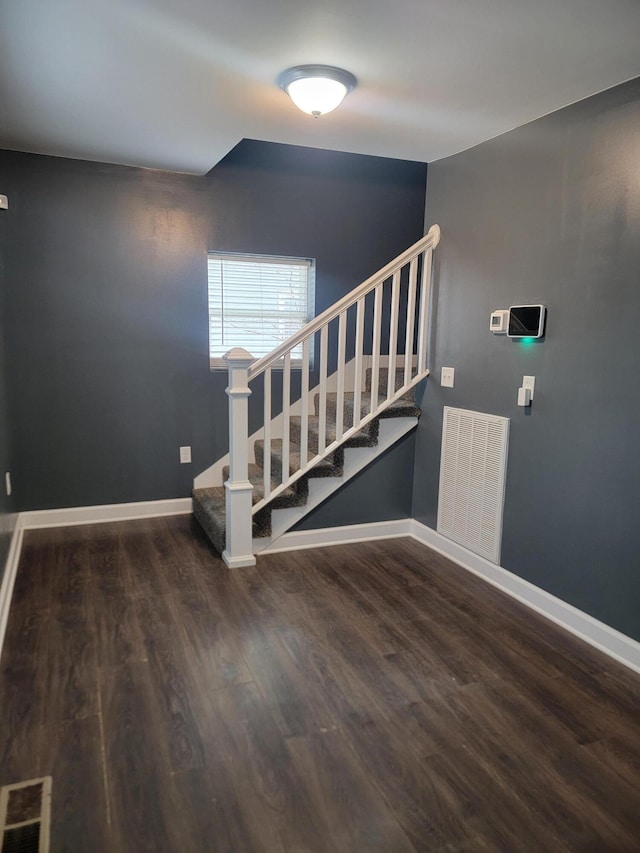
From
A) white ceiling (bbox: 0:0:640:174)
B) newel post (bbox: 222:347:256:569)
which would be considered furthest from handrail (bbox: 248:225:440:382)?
white ceiling (bbox: 0:0:640:174)

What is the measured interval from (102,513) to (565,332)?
317 centimetres

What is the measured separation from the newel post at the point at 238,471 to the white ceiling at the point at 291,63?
49.9 inches

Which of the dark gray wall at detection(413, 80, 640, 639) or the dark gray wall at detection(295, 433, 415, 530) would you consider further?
the dark gray wall at detection(295, 433, 415, 530)

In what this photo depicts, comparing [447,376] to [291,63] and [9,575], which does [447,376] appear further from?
[9,575]

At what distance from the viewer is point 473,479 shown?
3.31m

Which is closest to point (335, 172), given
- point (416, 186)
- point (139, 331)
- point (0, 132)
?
point (416, 186)

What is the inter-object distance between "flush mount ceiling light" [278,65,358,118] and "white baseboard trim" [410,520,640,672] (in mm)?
2497

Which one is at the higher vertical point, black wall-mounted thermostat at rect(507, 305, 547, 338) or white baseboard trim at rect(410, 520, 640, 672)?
black wall-mounted thermostat at rect(507, 305, 547, 338)

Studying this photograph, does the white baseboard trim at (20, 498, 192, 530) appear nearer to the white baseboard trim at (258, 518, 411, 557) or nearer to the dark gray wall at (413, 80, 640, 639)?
the white baseboard trim at (258, 518, 411, 557)

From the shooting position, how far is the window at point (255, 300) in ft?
13.4

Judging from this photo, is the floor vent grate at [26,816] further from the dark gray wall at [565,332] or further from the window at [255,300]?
the window at [255,300]

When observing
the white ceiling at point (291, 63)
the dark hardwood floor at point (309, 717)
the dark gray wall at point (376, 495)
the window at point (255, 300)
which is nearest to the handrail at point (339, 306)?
the white ceiling at point (291, 63)

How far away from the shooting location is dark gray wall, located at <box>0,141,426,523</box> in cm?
362

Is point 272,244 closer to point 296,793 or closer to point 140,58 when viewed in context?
point 140,58
